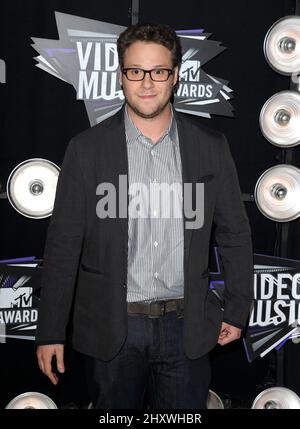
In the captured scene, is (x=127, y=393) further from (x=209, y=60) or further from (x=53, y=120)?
(x=209, y=60)

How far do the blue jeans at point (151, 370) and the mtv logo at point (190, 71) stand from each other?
5.18 feet

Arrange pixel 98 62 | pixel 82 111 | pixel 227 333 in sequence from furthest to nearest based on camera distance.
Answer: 1. pixel 82 111
2. pixel 98 62
3. pixel 227 333

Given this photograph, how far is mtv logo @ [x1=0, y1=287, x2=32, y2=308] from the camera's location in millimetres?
3203

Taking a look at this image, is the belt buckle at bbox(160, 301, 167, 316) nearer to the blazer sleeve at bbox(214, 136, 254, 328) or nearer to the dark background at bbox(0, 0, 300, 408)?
the blazer sleeve at bbox(214, 136, 254, 328)

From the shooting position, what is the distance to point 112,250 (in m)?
2.21

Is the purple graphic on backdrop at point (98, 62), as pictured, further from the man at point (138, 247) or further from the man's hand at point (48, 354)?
the man's hand at point (48, 354)

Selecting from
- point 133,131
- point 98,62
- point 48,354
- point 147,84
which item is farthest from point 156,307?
point 98,62

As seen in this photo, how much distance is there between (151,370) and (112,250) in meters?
0.58

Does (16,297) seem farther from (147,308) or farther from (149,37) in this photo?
(149,37)

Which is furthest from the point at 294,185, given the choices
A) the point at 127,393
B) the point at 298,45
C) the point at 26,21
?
the point at 26,21

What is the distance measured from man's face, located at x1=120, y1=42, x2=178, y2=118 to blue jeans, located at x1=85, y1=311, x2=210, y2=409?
0.88m

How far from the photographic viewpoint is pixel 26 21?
3139 mm

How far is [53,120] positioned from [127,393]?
1.72 meters

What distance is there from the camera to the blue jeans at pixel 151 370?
7.39ft
